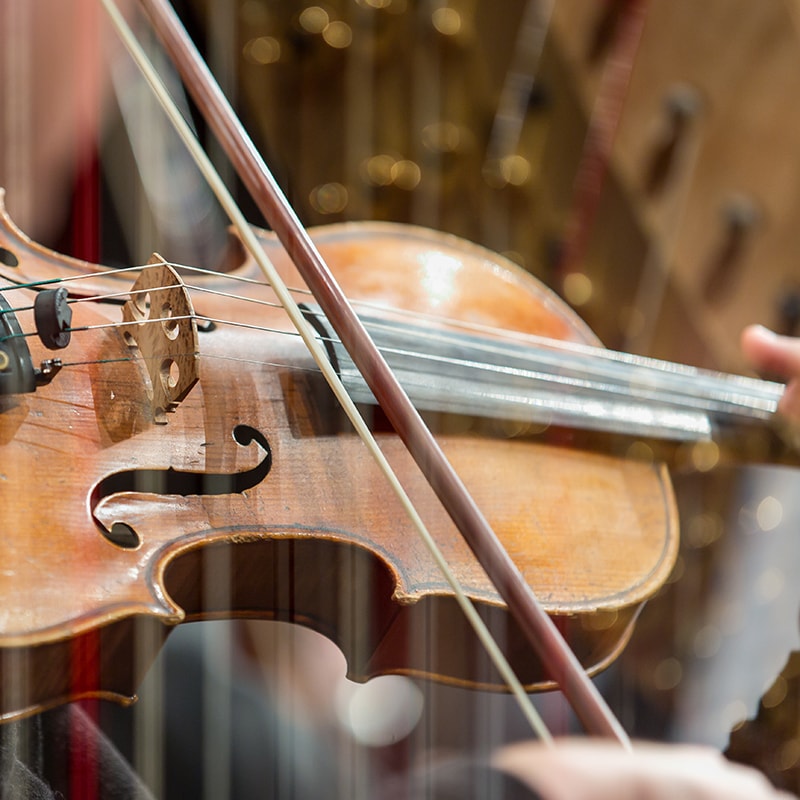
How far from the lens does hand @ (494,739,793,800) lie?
409mm

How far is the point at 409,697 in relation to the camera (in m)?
0.84

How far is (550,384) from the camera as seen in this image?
626 millimetres

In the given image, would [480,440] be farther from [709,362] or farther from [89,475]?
[709,362]

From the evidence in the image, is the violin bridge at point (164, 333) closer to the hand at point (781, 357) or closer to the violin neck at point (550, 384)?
the violin neck at point (550, 384)

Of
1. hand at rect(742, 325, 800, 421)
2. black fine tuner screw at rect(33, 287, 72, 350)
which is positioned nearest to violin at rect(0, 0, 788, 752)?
black fine tuner screw at rect(33, 287, 72, 350)

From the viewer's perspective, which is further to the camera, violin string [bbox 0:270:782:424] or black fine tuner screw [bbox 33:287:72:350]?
violin string [bbox 0:270:782:424]

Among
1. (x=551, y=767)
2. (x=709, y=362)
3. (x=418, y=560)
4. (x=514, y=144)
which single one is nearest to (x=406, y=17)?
(x=514, y=144)

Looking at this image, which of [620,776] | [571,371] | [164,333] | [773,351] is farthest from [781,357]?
[164,333]

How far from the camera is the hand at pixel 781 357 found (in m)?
0.70

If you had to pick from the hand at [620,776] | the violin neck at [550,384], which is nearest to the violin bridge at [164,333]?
the violin neck at [550,384]

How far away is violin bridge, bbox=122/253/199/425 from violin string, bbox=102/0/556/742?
0.05 metres

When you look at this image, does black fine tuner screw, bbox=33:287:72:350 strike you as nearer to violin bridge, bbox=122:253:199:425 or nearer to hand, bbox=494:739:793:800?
violin bridge, bbox=122:253:199:425

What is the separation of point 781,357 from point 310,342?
18.0 inches

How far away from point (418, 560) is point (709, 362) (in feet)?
3.46
